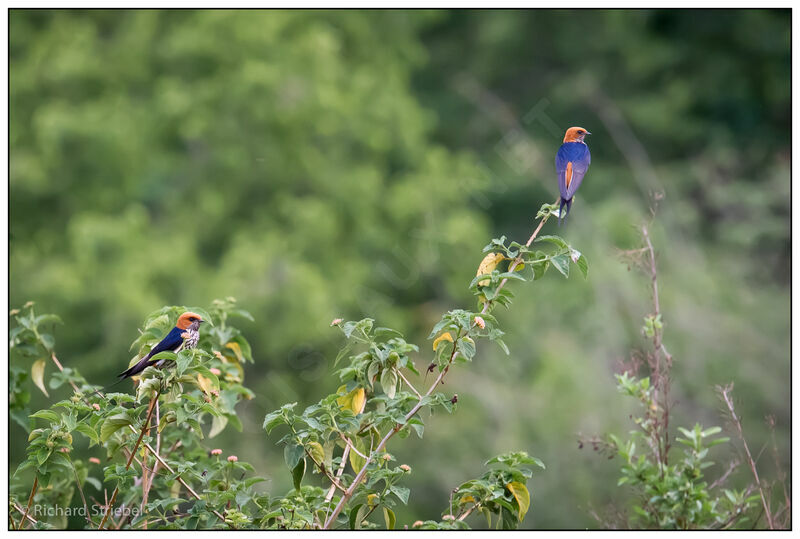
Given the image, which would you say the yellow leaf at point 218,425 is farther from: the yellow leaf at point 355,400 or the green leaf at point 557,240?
the green leaf at point 557,240

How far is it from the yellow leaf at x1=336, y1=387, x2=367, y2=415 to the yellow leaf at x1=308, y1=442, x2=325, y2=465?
0.48 feet

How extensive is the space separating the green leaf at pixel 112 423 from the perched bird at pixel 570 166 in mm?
1113

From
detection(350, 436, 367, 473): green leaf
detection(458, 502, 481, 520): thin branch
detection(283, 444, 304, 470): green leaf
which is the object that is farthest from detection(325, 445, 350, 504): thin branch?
detection(458, 502, 481, 520): thin branch

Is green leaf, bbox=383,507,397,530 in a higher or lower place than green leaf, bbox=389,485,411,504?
lower

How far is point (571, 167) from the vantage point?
2.43m

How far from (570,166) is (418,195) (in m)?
8.86

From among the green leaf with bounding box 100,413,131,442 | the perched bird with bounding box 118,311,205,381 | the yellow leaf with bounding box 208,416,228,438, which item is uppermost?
the perched bird with bounding box 118,311,205,381

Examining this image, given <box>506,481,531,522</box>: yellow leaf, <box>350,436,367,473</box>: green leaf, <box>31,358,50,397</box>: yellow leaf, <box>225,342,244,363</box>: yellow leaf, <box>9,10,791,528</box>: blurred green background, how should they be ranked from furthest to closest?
1. <box>9,10,791,528</box>: blurred green background
2. <box>225,342,244,363</box>: yellow leaf
3. <box>31,358,50,397</box>: yellow leaf
4. <box>350,436,367,473</box>: green leaf
5. <box>506,481,531,522</box>: yellow leaf

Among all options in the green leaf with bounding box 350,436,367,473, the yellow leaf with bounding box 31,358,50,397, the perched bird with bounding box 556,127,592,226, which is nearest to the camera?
the green leaf with bounding box 350,436,367,473

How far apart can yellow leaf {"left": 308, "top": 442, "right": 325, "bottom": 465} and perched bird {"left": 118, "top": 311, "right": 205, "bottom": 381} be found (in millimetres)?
383

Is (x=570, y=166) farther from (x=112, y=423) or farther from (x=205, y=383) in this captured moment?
(x=112, y=423)

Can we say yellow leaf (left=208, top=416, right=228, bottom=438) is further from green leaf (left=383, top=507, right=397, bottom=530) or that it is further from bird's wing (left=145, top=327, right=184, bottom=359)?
green leaf (left=383, top=507, right=397, bottom=530)

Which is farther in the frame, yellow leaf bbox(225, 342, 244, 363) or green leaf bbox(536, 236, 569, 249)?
yellow leaf bbox(225, 342, 244, 363)

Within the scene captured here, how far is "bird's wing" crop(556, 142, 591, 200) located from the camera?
7.70 ft
